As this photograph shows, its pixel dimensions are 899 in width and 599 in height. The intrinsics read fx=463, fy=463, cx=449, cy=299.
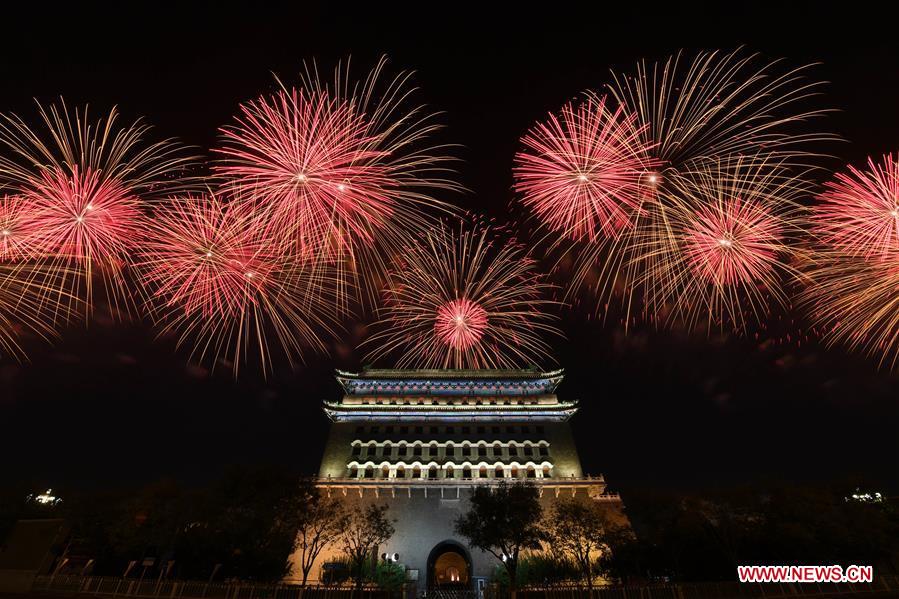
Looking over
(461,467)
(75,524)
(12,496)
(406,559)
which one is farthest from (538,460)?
(12,496)

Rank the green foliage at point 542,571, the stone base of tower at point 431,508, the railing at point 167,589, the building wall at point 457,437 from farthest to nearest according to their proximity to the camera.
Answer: the building wall at point 457,437
the stone base of tower at point 431,508
the green foliage at point 542,571
the railing at point 167,589

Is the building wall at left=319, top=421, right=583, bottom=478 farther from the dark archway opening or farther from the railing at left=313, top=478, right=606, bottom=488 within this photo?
the dark archway opening

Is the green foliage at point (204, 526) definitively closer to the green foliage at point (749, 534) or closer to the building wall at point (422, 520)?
the building wall at point (422, 520)

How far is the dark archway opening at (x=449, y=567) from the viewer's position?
39.0 meters

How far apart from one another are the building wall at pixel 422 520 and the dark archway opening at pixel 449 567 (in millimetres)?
558

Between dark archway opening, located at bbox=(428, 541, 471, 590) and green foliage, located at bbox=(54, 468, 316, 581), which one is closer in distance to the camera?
green foliage, located at bbox=(54, 468, 316, 581)

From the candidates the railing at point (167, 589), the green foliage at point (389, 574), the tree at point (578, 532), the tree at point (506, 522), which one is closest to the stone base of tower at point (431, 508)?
the green foliage at point (389, 574)

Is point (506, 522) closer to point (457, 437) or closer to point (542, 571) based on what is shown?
point (542, 571)

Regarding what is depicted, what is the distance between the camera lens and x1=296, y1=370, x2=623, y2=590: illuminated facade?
4000 centimetres

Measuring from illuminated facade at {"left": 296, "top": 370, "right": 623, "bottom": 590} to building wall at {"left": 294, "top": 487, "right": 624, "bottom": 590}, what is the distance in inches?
3.3

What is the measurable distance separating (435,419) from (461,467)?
5.82 metres

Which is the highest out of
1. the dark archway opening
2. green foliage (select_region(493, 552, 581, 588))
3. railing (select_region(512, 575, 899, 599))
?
the dark archway opening

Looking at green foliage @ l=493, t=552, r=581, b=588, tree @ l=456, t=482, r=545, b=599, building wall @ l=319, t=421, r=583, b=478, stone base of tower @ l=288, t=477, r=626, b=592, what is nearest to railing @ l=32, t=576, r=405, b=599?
tree @ l=456, t=482, r=545, b=599

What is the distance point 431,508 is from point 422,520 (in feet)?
4.06
